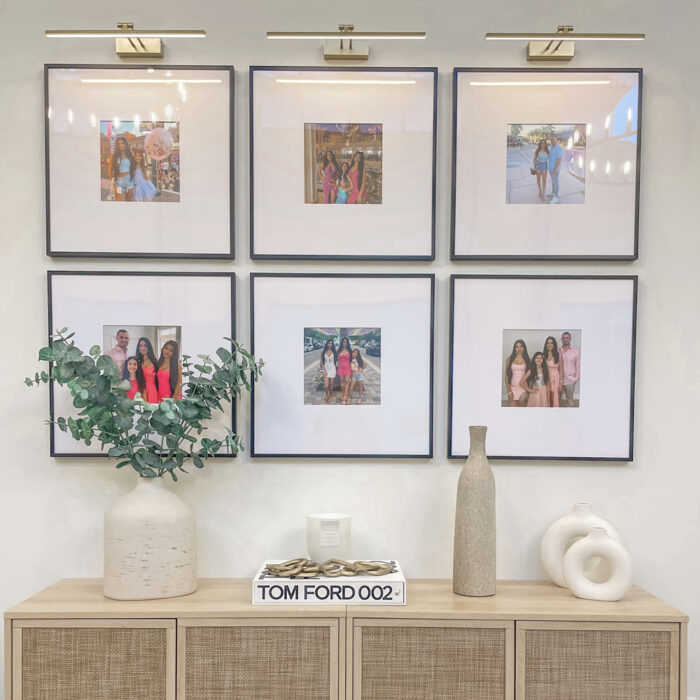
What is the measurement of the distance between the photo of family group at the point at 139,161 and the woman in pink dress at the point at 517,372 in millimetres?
1164

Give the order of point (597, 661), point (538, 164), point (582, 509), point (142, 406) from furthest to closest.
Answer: point (538, 164)
point (582, 509)
point (142, 406)
point (597, 661)

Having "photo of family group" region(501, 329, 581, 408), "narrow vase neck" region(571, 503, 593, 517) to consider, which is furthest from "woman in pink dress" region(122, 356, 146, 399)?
"narrow vase neck" region(571, 503, 593, 517)

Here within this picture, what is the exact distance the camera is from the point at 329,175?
7.35ft

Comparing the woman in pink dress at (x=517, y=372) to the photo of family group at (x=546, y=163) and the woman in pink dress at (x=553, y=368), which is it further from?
the photo of family group at (x=546, y=163)

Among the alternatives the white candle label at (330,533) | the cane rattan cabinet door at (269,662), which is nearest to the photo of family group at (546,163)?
the white candle label at (330,533)

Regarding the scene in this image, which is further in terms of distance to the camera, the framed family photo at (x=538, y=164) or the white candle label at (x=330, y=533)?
the framed family photo at (x=538, y=164)

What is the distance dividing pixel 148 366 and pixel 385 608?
1020 millimetres

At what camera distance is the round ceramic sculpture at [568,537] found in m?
2.12

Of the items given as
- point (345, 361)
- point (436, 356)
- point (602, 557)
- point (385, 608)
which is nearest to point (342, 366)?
point (345, 361)

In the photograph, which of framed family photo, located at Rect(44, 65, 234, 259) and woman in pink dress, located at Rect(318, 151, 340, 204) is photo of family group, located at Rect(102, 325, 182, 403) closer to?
framed family photo, located at Rect(44, 65, 234, 259)

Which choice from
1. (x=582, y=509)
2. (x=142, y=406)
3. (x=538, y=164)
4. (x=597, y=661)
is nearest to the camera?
(x=597, y=661)

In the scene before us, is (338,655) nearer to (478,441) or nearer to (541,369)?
(478,441)

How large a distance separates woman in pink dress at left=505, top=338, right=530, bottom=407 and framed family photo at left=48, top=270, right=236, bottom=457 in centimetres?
87

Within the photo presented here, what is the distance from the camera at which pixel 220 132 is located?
2.23m
